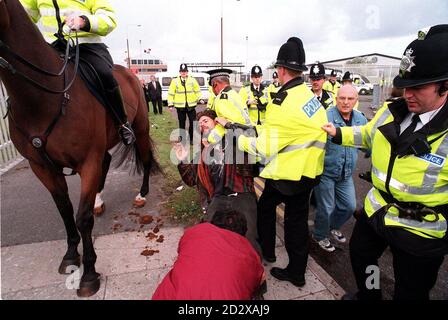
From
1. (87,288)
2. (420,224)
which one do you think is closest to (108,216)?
(87,288)

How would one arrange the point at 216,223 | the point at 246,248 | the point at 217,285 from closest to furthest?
the point at 217,285
the point at 246,248
the point at 216,223

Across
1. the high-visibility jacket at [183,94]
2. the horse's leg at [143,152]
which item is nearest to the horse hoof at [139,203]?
the horse's leg at [143,152]

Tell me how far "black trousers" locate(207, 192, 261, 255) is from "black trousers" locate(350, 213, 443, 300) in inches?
38.5

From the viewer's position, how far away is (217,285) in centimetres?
154

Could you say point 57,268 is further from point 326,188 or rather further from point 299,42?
point 299,42

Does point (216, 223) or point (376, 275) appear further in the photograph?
point (376, 275)

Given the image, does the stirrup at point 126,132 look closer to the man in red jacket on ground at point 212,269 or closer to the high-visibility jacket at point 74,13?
the high-visibility jacket at point 74,13

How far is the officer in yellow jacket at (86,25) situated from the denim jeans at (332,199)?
7.86 ft

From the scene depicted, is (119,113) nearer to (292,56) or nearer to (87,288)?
(87,288)

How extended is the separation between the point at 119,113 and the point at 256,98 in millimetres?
4440

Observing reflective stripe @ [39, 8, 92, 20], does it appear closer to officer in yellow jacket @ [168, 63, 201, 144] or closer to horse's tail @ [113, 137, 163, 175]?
horse's tail @ [113, 137, 163, 175]

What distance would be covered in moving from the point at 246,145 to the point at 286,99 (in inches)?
20.3

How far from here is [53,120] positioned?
91.6 inches

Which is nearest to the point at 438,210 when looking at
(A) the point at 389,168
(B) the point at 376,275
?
(A) the point at 389,168
